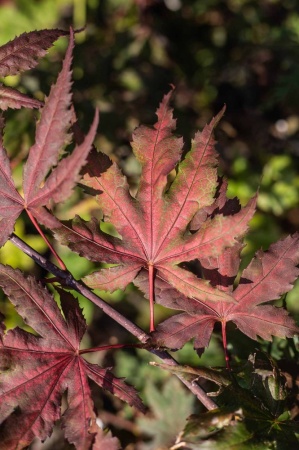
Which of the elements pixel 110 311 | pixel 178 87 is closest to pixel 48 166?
pixel 110 311

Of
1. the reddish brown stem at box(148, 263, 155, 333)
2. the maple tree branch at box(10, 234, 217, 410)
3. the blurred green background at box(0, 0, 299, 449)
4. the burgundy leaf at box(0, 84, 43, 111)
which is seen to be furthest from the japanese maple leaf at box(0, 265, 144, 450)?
the blurred green background at box(0, 0, 299, 449)

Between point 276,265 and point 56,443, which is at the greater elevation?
point 276,265

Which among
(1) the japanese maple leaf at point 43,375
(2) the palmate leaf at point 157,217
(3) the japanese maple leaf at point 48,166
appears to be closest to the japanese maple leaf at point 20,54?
(3) the japanese maple leaf at point 48,166

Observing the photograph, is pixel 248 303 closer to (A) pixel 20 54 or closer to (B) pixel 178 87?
(A) pixel 20 54

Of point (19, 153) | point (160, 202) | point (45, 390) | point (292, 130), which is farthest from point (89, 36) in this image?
point (45, 390)

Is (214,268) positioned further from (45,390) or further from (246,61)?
(246,61)

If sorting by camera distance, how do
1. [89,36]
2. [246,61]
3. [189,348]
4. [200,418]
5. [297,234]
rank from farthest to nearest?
[246,61] → [89,36] → [189,348] → [297,234] → [200,418]
